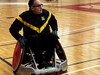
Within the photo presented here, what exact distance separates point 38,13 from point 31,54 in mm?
578

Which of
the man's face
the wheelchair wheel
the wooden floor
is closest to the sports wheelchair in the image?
the wheelchair wheel

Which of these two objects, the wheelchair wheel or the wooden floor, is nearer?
the wheelchair wheel

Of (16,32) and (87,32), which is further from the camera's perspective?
(87,32)


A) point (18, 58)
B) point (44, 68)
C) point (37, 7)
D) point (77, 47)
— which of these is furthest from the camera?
point (77, 47)

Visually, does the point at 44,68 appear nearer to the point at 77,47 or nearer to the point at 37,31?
the point at 37,31

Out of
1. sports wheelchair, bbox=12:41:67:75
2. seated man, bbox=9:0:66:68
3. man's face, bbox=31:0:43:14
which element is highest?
man's face, bbox=31:0:43:14

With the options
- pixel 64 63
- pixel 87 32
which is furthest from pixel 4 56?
pixel 87 32

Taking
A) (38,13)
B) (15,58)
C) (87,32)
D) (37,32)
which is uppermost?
(38,13)

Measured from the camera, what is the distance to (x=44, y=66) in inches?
138

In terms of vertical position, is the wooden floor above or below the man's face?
below

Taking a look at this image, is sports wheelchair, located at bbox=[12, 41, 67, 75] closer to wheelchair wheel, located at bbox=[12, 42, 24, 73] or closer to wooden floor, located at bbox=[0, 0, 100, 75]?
wheelchair wheel, located at bbox=[12, 42, 24, 73]

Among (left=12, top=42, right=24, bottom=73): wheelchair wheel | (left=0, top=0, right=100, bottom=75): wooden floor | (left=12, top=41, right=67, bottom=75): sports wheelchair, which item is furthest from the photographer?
(left=0, top=0, right=100, bottom=75): wooden floor

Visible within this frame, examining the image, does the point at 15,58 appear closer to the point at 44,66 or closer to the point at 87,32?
the point at 44,66

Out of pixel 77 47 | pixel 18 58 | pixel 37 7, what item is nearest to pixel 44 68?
pixel 18 58
